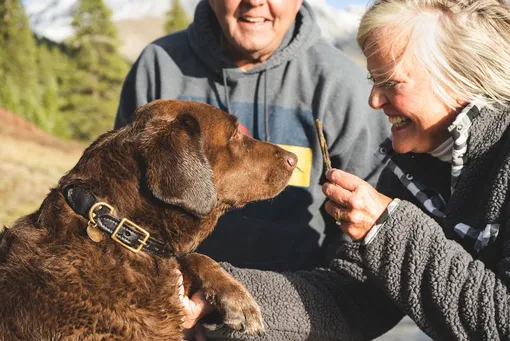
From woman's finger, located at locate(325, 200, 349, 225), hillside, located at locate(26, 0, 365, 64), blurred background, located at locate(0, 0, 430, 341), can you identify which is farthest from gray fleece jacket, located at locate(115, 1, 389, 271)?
hillside, located at locate(26, 0, 365, 64)

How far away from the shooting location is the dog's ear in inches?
108

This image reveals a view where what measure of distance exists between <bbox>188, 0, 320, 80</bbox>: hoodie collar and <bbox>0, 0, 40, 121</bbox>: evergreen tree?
19969mm

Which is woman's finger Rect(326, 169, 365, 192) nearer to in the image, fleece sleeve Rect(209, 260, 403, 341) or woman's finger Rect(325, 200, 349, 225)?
woman's finger Rect(325, 200, 349, 225)

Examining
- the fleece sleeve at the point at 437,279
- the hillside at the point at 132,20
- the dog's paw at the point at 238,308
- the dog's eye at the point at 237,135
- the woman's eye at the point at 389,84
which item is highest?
the woman's eye at the point at 389,84

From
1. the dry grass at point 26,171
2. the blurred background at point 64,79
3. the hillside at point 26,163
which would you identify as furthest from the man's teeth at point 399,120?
the blurred background at point 64,79

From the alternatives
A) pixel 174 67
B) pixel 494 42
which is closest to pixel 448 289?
pixel 494 42

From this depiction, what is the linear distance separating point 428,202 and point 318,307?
2.53 feet

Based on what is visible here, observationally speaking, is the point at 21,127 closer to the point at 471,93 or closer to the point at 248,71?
the point at 248,71

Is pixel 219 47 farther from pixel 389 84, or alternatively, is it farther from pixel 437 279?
pixel 437 279

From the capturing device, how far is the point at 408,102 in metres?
3.08

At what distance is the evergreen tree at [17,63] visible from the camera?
2289 centimetres

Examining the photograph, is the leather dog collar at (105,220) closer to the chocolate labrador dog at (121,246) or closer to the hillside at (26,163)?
the chocolate labrador dog at (121,246)

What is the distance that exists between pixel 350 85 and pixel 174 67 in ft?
3.98

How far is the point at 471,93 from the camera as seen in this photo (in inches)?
117
